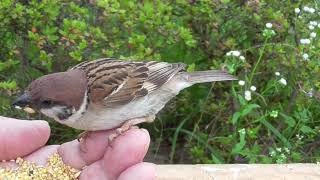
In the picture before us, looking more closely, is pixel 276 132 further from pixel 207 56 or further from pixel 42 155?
pixel 42 155

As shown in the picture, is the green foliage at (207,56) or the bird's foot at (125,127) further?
the green foliage at (207,56)

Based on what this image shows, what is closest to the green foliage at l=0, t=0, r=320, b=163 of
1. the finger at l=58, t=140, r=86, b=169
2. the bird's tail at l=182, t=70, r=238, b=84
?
the bird's tail at l=182, t=70, r=238, b=84

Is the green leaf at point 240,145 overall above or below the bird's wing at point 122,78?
below

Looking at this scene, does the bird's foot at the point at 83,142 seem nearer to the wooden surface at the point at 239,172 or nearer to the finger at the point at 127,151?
the finger at the point at 127,151

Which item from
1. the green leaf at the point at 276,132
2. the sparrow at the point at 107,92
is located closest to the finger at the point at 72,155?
the sparrow at the point at 107,92

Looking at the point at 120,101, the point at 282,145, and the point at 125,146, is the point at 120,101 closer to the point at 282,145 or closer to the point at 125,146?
the point at 125,146

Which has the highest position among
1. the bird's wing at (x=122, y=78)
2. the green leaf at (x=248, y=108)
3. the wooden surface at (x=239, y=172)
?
the bird's wing at (x=122, y=78)

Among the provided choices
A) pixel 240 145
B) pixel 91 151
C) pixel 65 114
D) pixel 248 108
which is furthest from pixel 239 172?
pixel 65 114

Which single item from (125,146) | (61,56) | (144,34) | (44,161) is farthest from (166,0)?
(125,146)
